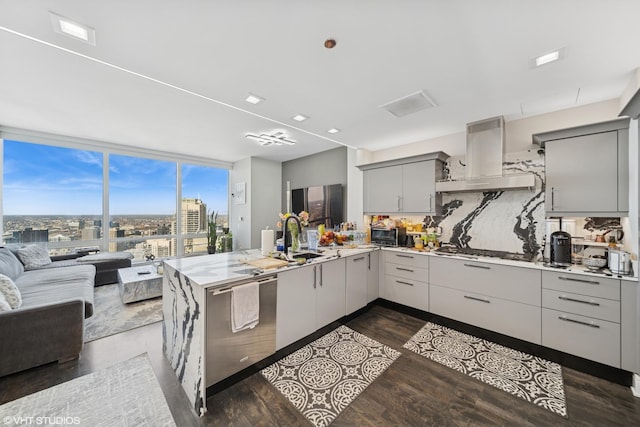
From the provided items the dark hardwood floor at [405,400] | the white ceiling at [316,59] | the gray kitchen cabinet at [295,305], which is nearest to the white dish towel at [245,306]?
the gray kitchen cabinet at [295,305]

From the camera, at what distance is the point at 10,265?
3025mm

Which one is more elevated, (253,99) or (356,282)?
(253,99)

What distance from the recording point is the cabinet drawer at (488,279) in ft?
7.47

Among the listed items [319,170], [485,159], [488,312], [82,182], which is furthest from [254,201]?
[488,312]

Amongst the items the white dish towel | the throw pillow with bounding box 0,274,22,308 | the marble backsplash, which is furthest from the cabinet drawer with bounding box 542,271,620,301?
the throw pillow with bounding box 0,274,22,308

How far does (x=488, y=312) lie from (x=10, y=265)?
587cm

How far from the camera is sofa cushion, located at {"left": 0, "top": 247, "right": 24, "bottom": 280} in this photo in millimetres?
2840

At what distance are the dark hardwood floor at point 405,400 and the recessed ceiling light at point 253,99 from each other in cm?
265

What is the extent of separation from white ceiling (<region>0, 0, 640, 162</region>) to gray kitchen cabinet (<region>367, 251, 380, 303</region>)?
1828mm

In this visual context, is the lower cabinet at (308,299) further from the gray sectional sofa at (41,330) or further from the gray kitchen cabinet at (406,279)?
the gray sectional sofa at (41,330)

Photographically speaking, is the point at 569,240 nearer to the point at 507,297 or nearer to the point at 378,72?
the point at 507,297

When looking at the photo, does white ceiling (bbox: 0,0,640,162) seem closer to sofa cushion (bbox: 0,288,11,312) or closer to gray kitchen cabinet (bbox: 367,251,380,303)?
gray kitchen cabinet (bbox: 367,251,380,303)

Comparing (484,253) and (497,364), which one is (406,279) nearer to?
(484,253)

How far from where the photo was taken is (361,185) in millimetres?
4164
